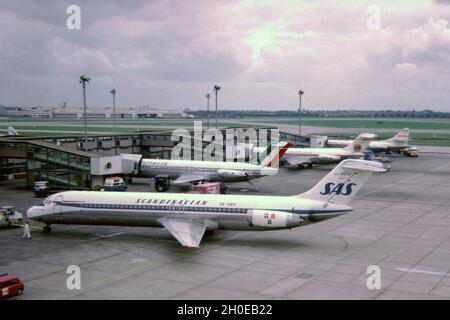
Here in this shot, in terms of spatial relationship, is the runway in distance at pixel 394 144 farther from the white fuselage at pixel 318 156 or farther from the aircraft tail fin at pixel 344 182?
the aircraft tail fin at pixel 344 182

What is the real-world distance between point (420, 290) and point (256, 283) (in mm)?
8303

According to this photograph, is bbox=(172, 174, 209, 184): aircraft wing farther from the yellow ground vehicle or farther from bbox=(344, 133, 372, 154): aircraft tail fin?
bbox=(344, 133, 372, 154): aircraft tail fin

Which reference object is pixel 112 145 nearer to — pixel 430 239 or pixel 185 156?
pixel 185 156

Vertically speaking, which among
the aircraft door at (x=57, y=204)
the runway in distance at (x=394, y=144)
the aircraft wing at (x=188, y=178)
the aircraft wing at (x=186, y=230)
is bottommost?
the aircraft wing at (x=186, y=230)

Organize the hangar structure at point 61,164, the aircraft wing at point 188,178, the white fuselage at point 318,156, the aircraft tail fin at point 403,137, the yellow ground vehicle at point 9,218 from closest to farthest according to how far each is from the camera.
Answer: the yellow ground vehicle at point 9,218 → the hangar structure at point 61,164 → the aircraft wing at point 188,178 → the white fuselage at point 318,156 → the aircraft tail fin at point 403,137

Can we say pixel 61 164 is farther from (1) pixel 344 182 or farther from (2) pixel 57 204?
(1) pixel 344 182

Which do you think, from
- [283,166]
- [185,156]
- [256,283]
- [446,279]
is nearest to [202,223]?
[256,283]

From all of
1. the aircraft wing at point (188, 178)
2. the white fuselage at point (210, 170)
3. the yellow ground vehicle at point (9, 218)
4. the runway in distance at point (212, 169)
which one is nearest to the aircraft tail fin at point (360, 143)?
the runway in distance at point (212, 169)

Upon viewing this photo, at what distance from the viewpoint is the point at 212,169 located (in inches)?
2372

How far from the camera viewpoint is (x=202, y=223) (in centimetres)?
→ 3459

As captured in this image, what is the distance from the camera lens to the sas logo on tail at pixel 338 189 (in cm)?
3325

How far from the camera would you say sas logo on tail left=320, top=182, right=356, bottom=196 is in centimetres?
3325

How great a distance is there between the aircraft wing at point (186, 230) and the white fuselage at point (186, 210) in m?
0.37

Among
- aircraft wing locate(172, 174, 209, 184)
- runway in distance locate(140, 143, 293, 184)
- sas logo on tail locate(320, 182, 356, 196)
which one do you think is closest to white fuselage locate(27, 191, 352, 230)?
sas logo on tail locate(320, 182, 356, 196)
